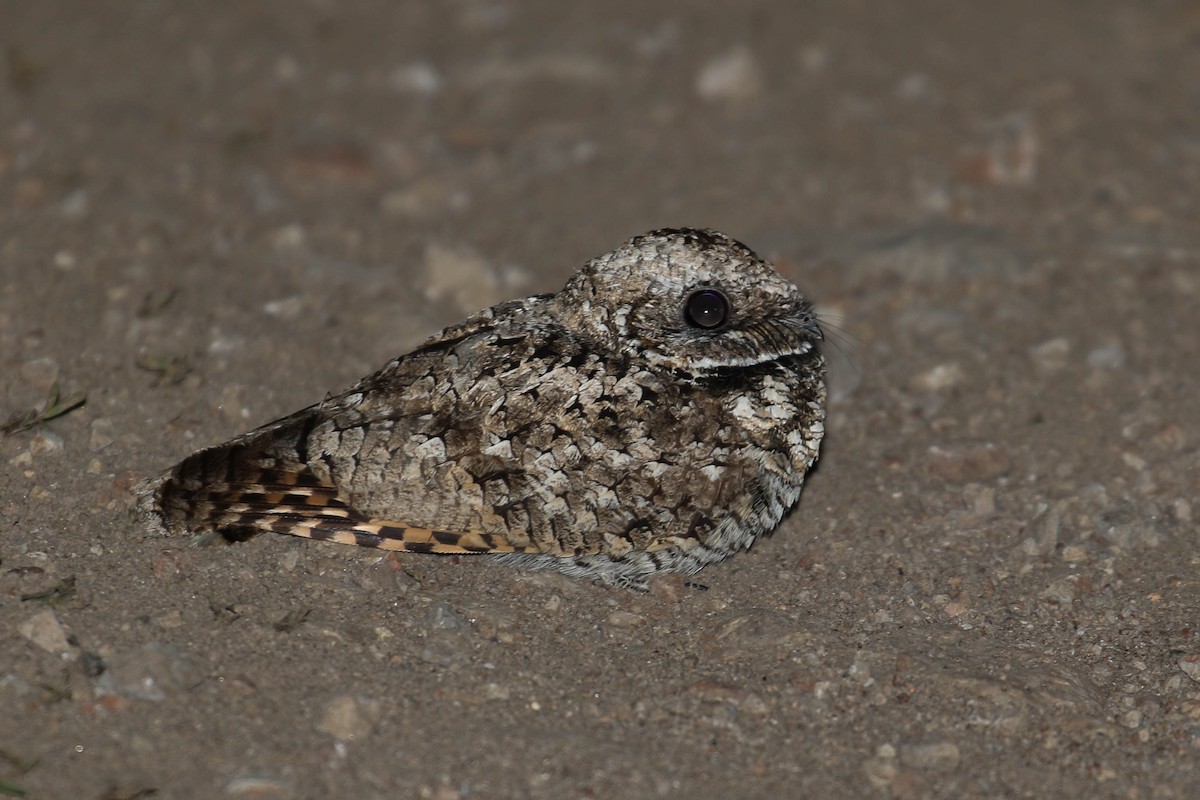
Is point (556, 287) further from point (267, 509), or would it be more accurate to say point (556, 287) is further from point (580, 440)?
point (267, 509)

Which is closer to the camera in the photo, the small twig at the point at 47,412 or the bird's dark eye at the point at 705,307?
the bird's dark eye at the point at 705,307

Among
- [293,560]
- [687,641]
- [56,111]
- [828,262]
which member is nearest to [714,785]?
[687,641]

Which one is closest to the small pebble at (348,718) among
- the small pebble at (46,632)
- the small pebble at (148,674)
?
the small pebble at (148,674)

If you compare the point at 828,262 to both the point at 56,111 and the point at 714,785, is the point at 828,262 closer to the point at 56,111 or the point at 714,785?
the point at 714,785

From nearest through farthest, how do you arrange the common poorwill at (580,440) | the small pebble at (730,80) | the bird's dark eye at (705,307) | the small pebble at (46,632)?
the small pebble at (46,632), the common poorwill at (580,440), the bird's dark eye at (705,307), the small pebble at (730,80)

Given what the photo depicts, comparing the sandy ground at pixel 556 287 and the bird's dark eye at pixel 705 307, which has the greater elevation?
the bird's dark eye at pixel 705 307

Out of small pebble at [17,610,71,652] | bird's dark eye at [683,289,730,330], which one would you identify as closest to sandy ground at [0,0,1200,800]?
small pebble at [17,610,71,652]

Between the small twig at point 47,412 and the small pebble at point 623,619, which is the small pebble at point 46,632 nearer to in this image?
the small twig at point 47,412
